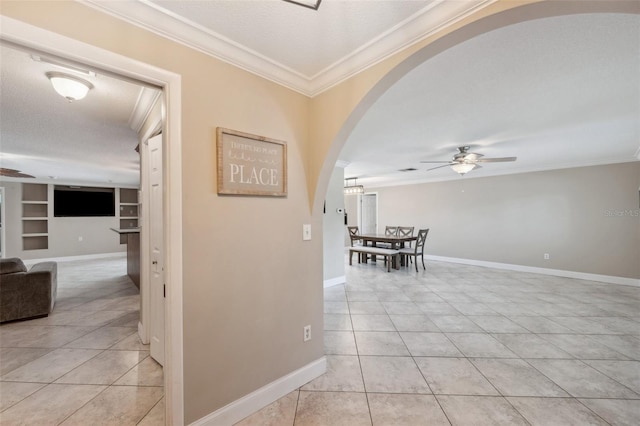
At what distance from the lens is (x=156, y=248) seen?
215cm

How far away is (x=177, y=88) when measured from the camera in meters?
1.38

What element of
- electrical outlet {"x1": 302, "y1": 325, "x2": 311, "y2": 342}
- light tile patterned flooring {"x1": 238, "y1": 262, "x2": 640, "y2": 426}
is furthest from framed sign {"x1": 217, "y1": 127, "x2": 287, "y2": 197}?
light tile patterned flooring {"x1": 238, "y1": 262, "x2": 640, "y2": 426}

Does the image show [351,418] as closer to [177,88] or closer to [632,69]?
[177,88]

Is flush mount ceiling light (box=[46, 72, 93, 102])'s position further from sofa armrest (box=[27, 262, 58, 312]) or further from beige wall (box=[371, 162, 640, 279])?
beige wall (box=[371, 162, 640, 279])

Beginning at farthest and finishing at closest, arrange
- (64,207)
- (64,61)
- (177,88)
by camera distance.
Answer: (64,207)
(177,88)
(64,61)

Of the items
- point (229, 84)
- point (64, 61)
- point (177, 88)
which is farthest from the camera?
point (229, 84)

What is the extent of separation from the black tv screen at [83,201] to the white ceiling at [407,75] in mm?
3969

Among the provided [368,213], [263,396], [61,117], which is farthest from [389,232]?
[61,117]

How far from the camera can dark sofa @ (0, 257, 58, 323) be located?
298 centimetres

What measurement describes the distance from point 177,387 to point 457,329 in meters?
2.90

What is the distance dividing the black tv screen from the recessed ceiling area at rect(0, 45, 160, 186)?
2584 millimetres

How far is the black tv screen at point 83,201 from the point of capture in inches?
270

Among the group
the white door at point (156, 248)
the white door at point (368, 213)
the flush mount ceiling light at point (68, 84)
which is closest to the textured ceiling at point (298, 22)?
the flush mount ceiling light at point (68, 84)

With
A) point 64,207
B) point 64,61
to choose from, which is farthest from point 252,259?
point 64,207
